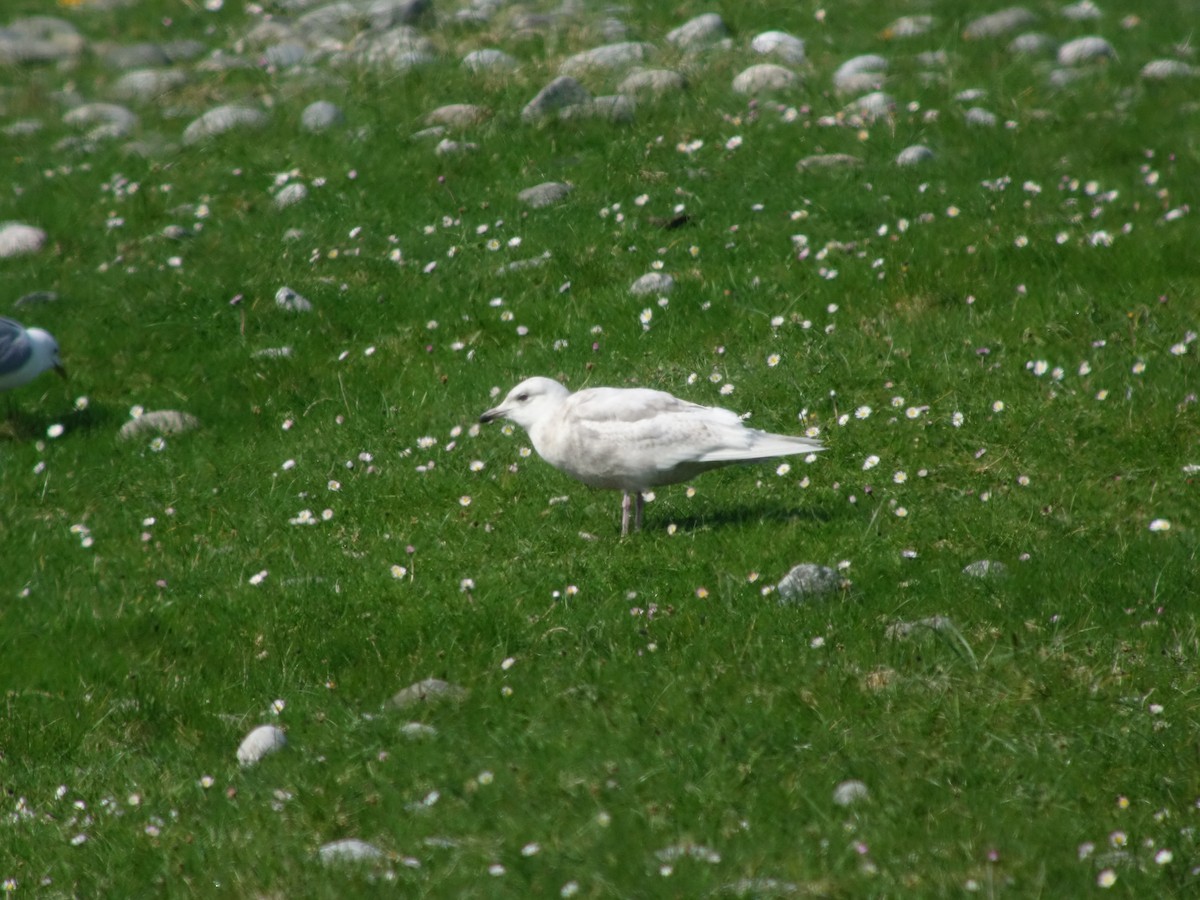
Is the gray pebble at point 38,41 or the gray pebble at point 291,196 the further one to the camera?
the gray pebble at point 38,41

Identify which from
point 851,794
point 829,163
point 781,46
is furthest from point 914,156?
point 851,794

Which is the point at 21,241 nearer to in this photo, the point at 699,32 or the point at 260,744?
the point at 699,32

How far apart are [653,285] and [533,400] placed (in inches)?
100.0

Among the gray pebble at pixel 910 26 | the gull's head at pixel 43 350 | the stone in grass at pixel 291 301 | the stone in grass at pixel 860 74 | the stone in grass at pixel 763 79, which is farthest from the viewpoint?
the gray pebble at pixel 910 26

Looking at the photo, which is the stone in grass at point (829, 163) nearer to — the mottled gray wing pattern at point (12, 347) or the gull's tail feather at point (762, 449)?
the gull's tail feather at point (762, 449)

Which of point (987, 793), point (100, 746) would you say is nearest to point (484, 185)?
point (100, 746)

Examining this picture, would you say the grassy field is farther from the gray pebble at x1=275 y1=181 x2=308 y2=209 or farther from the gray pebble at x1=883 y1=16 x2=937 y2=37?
the gray pebble at x1=883 y1=16 x2=937 y2=37

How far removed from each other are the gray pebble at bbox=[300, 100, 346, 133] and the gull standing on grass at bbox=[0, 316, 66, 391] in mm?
4398

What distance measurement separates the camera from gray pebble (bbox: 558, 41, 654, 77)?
1523 centimetres

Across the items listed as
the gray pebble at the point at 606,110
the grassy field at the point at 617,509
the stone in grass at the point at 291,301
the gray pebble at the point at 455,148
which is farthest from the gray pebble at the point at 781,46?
the stone in grass at the point at 291,301

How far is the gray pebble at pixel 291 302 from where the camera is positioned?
1181 centimetres

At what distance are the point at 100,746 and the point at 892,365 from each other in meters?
5.19

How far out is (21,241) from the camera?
45.8ft

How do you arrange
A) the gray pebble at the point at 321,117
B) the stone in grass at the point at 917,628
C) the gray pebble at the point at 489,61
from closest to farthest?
Answer: the stone in grass at the point at 917,628 → the gray pebble at the point at 321,117 → the gray pebble at the point at 489,61
